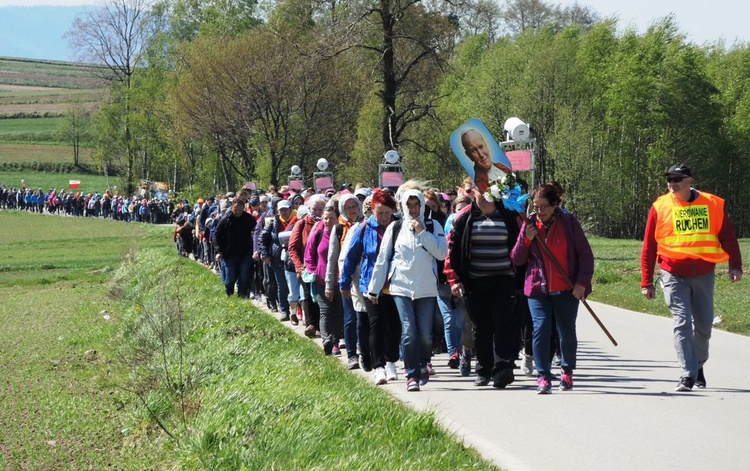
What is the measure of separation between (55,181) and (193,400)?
105m

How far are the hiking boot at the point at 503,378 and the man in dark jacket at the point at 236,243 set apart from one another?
30.0ft

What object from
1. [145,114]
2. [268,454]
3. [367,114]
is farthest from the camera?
[145,114]

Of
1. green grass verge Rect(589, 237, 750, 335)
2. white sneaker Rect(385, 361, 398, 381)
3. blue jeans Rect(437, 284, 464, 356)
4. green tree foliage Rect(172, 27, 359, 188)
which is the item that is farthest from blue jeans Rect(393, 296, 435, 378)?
green tree foliage Rect(172, 27, 359, 188)

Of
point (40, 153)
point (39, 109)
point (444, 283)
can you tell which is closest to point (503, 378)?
point (444, 283)

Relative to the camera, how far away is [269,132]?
5253 cm

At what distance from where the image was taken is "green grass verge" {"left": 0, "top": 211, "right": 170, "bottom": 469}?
10.4 metres

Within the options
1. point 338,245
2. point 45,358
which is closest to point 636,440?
point 338,245

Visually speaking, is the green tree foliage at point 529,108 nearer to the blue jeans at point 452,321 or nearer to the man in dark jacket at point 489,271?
the blue jeans at point 452,321

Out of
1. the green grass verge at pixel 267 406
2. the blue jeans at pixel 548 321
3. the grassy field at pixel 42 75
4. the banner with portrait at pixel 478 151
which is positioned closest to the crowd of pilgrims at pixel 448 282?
the blue jeans at pixel 548 321

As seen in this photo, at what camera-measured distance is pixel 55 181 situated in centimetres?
11169

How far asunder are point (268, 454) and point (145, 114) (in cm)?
7606

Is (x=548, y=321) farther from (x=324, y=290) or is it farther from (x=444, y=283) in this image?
(x=324, y=290)

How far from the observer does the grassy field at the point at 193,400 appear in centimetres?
788

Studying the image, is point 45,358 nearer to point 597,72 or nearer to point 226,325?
point 226,325
